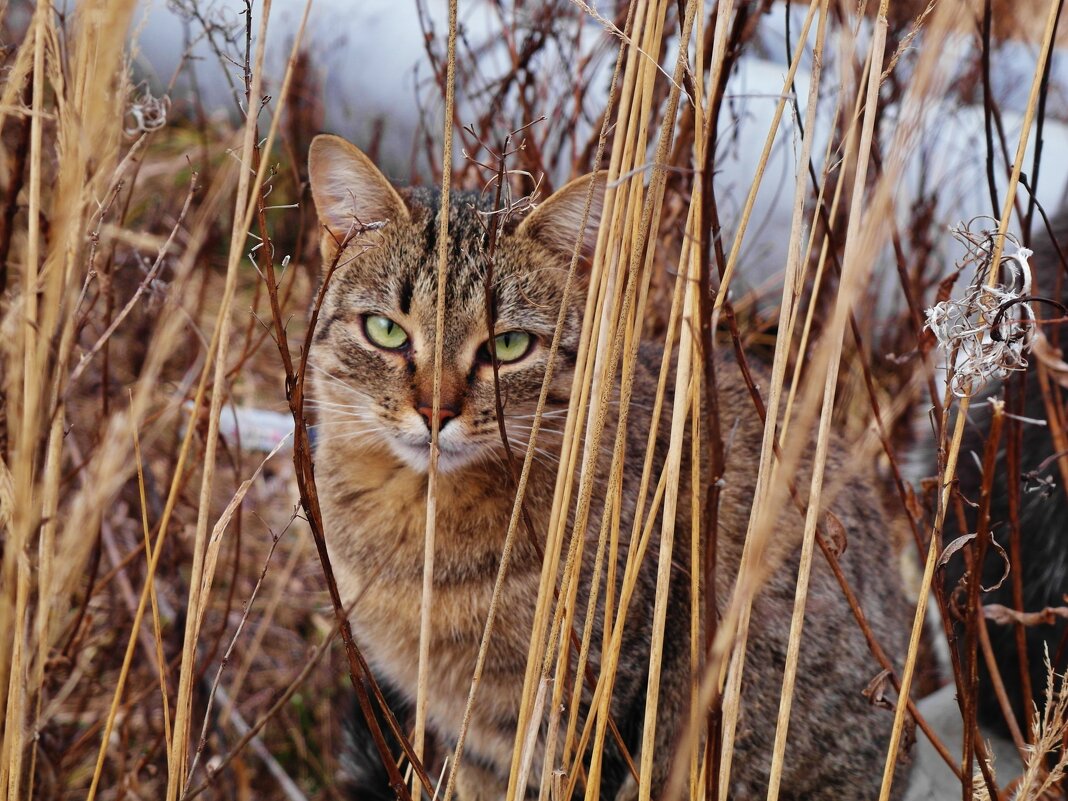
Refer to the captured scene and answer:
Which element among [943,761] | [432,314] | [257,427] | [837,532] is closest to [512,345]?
[432,314]

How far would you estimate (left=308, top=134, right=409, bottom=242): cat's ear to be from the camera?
1728 millimetres

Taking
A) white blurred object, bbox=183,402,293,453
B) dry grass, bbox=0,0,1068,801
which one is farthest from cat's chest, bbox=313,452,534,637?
white blurred object, bbox=183,402,293,453

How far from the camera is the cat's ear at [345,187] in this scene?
1728 mm

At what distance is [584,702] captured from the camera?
182 cm

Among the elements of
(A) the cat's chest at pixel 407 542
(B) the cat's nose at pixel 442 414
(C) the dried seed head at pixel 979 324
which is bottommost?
(A) the cat's chest at pixel 407 542

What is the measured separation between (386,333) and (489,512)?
373 mm

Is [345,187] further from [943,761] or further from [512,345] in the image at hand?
[943,761]

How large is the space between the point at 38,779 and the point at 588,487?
1.38 meters

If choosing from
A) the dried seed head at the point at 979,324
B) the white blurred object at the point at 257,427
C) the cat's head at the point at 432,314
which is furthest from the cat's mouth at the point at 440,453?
the white blurred object at the point at 257,427

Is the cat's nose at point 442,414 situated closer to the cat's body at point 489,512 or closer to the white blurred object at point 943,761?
the cat's body at point 489,512

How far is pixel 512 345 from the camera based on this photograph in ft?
5.97

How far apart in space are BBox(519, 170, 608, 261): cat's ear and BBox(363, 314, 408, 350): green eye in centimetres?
29

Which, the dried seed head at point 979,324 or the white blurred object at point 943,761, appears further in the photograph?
the white blurred object at point 943,761

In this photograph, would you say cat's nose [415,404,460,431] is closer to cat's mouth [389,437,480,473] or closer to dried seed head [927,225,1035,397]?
cat's mouth [389,437,480,473]
